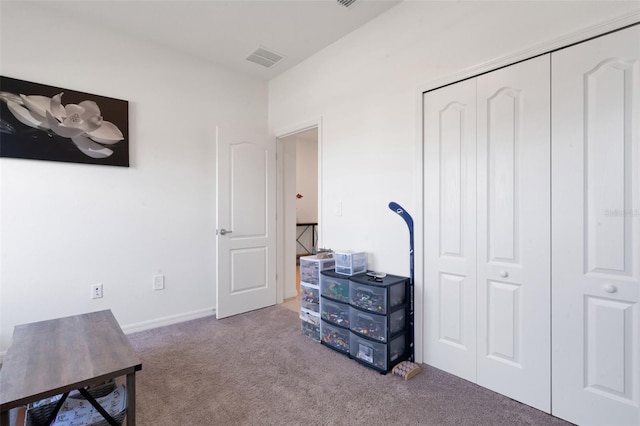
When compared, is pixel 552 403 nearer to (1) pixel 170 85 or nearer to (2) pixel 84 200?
(2) pixel 84 200

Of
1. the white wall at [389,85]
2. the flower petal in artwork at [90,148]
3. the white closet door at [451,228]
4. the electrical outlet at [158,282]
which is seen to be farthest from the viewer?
the electrical outlet at [158,282]

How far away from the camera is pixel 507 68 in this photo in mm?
1825

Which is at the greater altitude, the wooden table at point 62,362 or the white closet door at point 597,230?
the white closet door at point 597,230

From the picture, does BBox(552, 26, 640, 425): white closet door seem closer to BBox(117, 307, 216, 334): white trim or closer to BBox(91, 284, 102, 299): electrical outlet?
BBox(117, 307, 216, 334): white trim

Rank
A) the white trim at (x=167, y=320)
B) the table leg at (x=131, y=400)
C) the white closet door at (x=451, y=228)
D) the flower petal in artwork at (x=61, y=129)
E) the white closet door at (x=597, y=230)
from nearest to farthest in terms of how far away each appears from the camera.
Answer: the table leg at (x=131, y=400)
the white closet door at (x=597, y=230)
the white closet door at (x=451, y=228)
the flower petal in artwork at (x=61, y=129)
the white trim at (x=167, y=320)

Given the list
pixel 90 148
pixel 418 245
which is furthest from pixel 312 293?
pixel 90 148

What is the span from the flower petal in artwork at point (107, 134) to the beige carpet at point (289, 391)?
1.80 m

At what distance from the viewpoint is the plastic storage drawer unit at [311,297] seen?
2.69m

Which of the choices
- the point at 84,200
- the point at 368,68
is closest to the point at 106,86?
the point at 84,200

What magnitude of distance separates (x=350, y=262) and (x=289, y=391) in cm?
101

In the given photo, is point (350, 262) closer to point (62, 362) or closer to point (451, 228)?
point (451, 228)

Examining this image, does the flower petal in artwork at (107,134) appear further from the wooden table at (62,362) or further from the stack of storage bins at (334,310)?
the stack of storage bins at (334,310)

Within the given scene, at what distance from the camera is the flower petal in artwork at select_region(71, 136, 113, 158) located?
8.43 ft

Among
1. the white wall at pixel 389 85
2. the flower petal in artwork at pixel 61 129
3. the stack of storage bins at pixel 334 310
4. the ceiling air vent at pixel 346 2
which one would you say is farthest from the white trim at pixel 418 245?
the flower petal in artwork at pixel 61 129
